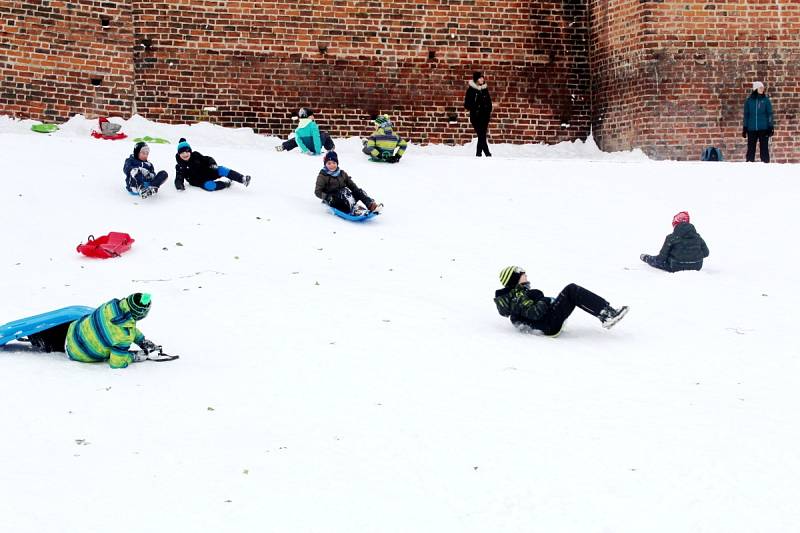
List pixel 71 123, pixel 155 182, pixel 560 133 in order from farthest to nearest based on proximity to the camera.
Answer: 1. pixel 560 133
2. pixel 71 123
3. pixel 155 182

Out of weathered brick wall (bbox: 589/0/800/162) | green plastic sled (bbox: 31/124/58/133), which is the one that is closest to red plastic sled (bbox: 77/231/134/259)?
green plastic sled (bbox: 31/124/58/133)

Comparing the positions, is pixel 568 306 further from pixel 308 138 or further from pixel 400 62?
pixel 400 62

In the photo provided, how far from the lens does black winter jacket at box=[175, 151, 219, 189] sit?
42.0ft

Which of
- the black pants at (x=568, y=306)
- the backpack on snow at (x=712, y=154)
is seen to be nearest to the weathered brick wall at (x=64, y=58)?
the backpack on snow at (x=712, y=154)

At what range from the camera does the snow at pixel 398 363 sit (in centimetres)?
550

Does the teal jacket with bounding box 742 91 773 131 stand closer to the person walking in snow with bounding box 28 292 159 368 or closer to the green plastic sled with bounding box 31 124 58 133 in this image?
the green plastic sled with bounding box 31 124 58 133

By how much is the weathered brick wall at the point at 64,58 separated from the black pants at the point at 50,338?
1161 centimetres

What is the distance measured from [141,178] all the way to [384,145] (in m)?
3.76

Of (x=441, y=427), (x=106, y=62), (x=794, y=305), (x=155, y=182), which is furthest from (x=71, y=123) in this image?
(x=441, y=427)

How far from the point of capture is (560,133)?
21297 mm

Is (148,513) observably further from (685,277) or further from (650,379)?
(685,277)

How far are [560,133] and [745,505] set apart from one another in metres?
16.2

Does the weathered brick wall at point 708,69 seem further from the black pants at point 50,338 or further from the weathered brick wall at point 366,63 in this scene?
the black pants at point 50,338

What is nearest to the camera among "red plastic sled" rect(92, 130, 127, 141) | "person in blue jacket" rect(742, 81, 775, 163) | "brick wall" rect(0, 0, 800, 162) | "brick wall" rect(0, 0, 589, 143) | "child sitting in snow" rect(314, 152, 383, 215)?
"child sitting in snow" rect(314, 152, 383, 215)
